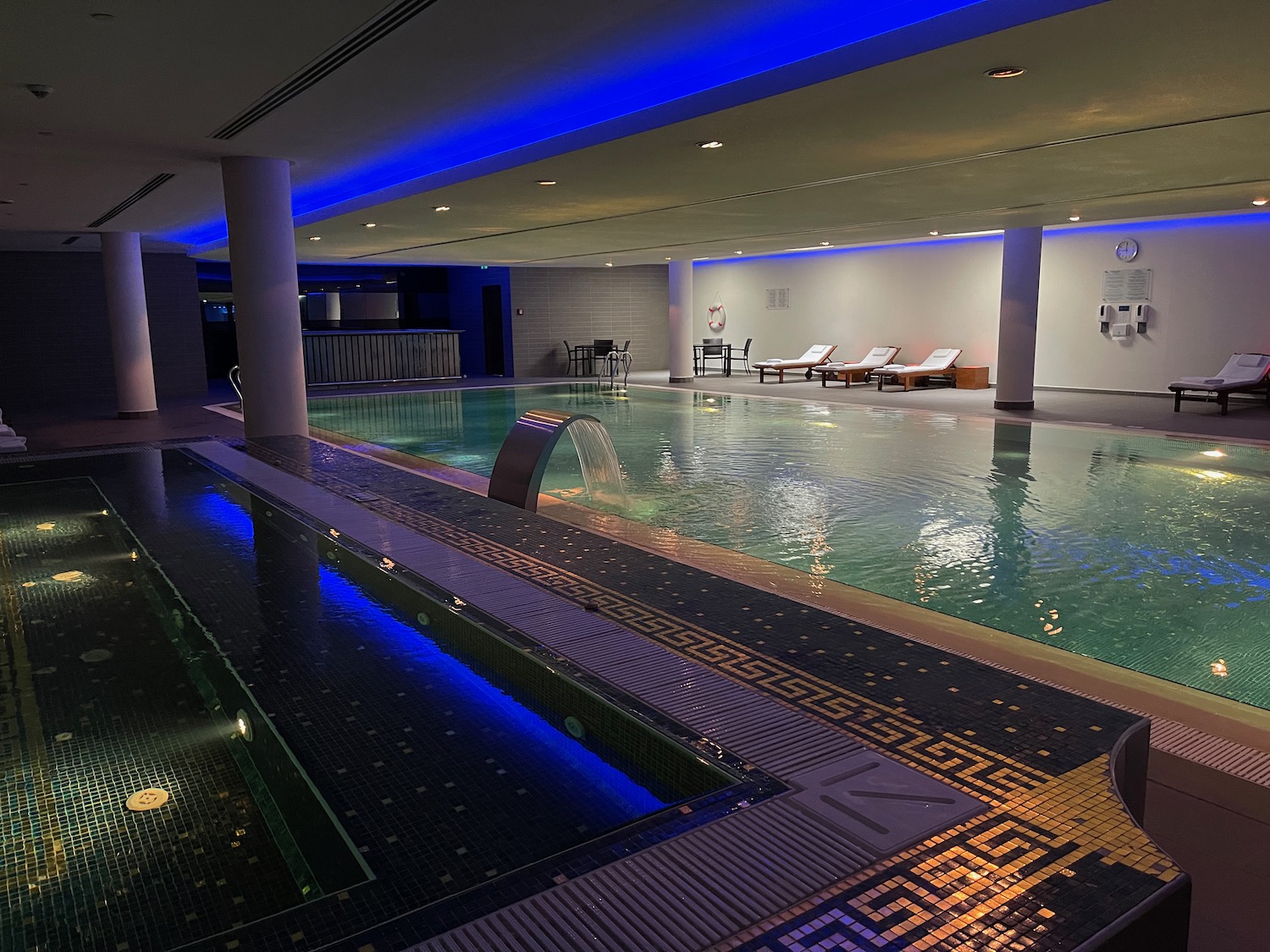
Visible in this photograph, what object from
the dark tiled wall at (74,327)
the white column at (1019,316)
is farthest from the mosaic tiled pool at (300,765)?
the dark tiled wall at (74,327)

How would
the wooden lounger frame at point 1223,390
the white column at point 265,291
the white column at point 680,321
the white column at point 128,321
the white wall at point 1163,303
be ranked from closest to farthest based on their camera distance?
1. the white column at point 265,291
2. the wooden lounger frame at point 1223,390
3. the white column at point 128,321
4. the white wall at point 1163,303
5. the white column at point 680,321

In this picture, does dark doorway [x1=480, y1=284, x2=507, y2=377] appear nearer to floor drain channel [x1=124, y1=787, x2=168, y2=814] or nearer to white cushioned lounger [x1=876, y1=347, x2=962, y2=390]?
white cushioned lounger [x1=876, y1=347, x2=962, y2=390]

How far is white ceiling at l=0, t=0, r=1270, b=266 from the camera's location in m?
3.80

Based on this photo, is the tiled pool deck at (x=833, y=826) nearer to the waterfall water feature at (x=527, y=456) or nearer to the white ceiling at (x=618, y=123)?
the waterfall water feature at (x=527, y=456)

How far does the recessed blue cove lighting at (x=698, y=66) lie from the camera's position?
3.88 metres

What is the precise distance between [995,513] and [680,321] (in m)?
12.3

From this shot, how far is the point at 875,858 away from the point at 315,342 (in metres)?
18.5

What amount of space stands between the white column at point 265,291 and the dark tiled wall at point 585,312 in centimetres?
1329

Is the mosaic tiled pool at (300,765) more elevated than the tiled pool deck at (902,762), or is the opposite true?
the tiled pool deck at (902,762)

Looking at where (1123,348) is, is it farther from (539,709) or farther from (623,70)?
(539,709)

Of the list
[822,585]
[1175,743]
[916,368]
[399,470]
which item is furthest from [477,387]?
[1175,743]

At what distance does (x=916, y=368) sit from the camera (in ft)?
51.5

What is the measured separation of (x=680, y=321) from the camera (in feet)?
59.4

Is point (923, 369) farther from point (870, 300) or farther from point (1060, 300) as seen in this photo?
point (870, 300)
